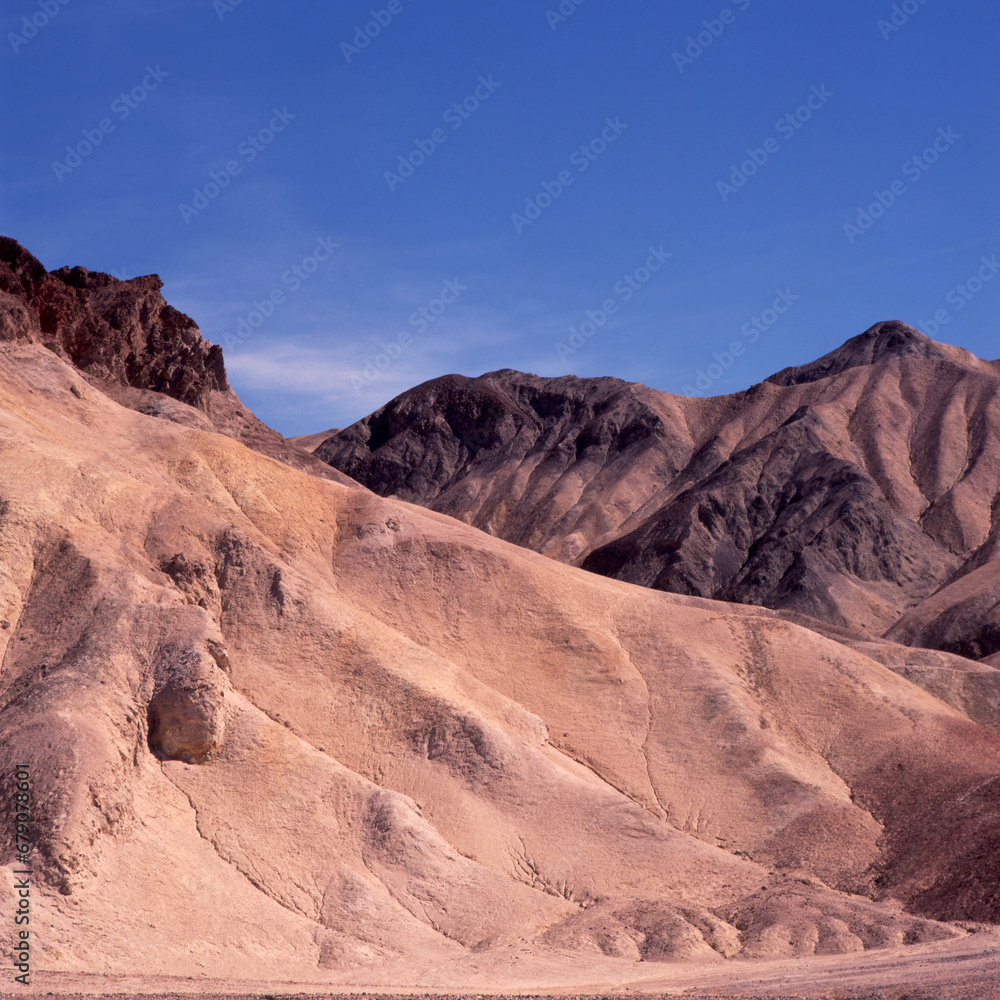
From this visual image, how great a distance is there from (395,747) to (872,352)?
11774 cm

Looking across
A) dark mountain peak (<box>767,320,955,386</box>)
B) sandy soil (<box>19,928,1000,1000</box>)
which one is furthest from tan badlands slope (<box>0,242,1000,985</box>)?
dark mountain peak (<box>767,320,955,386</box>)

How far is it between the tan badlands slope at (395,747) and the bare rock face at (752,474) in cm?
4017

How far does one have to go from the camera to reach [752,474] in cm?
10762

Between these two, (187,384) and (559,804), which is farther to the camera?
(187,384)

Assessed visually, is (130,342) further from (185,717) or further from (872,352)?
(872,352)

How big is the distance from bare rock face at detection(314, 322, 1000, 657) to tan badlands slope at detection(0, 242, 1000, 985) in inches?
1581

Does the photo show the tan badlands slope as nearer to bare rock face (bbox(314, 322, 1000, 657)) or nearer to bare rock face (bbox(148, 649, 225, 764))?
bare rock face (bbox(148, 649, 225, 764))

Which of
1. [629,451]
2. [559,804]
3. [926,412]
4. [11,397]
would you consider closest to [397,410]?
[629,451]

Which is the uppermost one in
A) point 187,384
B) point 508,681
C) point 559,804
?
point 187,384

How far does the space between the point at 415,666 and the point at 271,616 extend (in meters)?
4.57

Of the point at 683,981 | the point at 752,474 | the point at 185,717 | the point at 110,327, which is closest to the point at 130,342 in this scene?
the point at 110,327

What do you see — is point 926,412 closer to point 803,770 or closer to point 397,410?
point 397,410

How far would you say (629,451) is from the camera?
12481 centimetres

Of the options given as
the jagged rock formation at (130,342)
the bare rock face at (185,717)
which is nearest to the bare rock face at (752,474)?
the jagged rock formation at (130,342)
